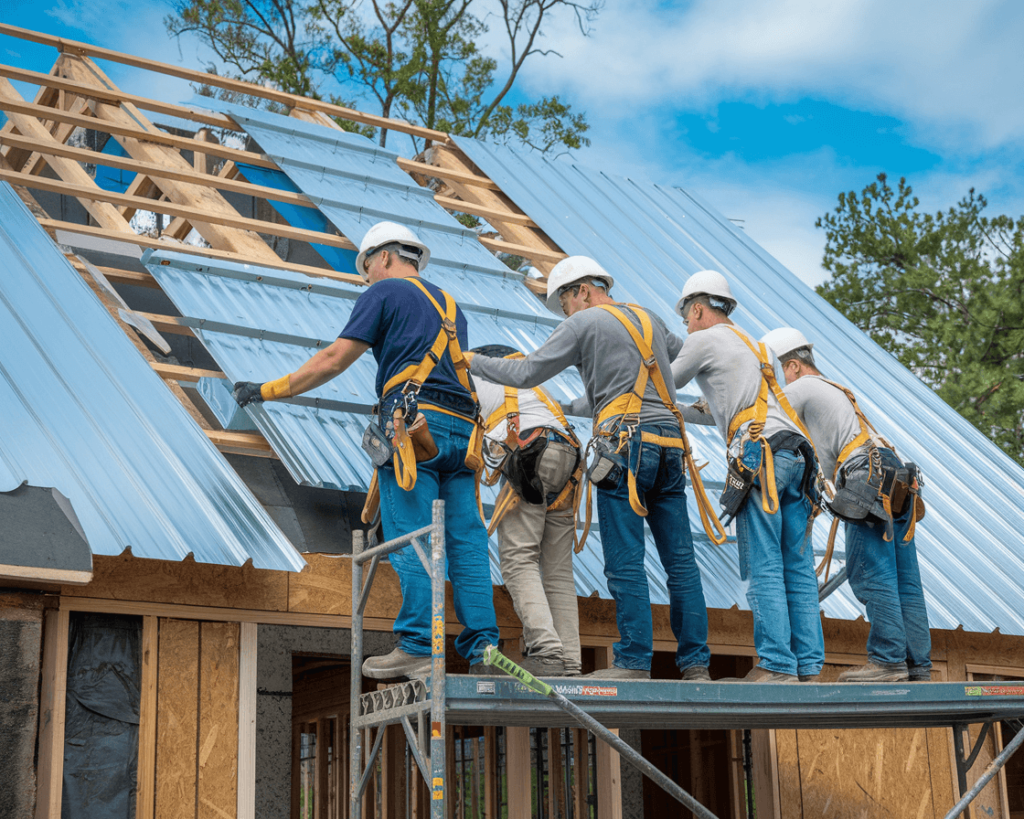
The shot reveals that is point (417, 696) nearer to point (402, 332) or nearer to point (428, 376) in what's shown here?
point (428, 376)

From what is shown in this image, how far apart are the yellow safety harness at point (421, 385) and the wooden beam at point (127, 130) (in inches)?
182

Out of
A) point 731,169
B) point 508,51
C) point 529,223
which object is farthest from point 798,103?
point 529,223

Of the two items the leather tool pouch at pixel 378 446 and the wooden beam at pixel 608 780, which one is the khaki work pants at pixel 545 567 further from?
the wooden beam at pixel 608 780

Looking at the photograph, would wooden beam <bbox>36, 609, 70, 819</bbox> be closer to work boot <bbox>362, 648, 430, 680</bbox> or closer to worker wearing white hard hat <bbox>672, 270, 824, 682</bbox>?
work boot <bbox>362, 648, 430, 680</bbox>

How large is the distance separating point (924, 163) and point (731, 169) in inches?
658

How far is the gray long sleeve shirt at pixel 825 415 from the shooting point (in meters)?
6.04

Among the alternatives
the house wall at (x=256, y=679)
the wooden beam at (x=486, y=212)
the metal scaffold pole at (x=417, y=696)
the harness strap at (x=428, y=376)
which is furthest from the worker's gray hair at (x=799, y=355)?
the wooden beam at (x=486, y=212)

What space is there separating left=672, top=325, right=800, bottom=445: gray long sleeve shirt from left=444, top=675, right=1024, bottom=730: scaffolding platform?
117cm

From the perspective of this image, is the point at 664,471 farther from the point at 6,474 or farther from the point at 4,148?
the point at 4,148

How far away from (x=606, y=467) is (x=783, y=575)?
979 millimetres

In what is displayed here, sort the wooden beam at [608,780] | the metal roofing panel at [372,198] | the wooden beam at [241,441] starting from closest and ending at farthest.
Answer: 1. the wooden beam at [241,441]
2. the wooden beam at [608,780]
3. the metal roofing panel at [372,198]

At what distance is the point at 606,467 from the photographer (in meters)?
5.14

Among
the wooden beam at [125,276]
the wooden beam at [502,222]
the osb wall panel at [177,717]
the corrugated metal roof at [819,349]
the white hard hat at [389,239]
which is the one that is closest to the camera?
the osb wall panel at [177,717]

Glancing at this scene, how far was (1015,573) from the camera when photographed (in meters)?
8.09
